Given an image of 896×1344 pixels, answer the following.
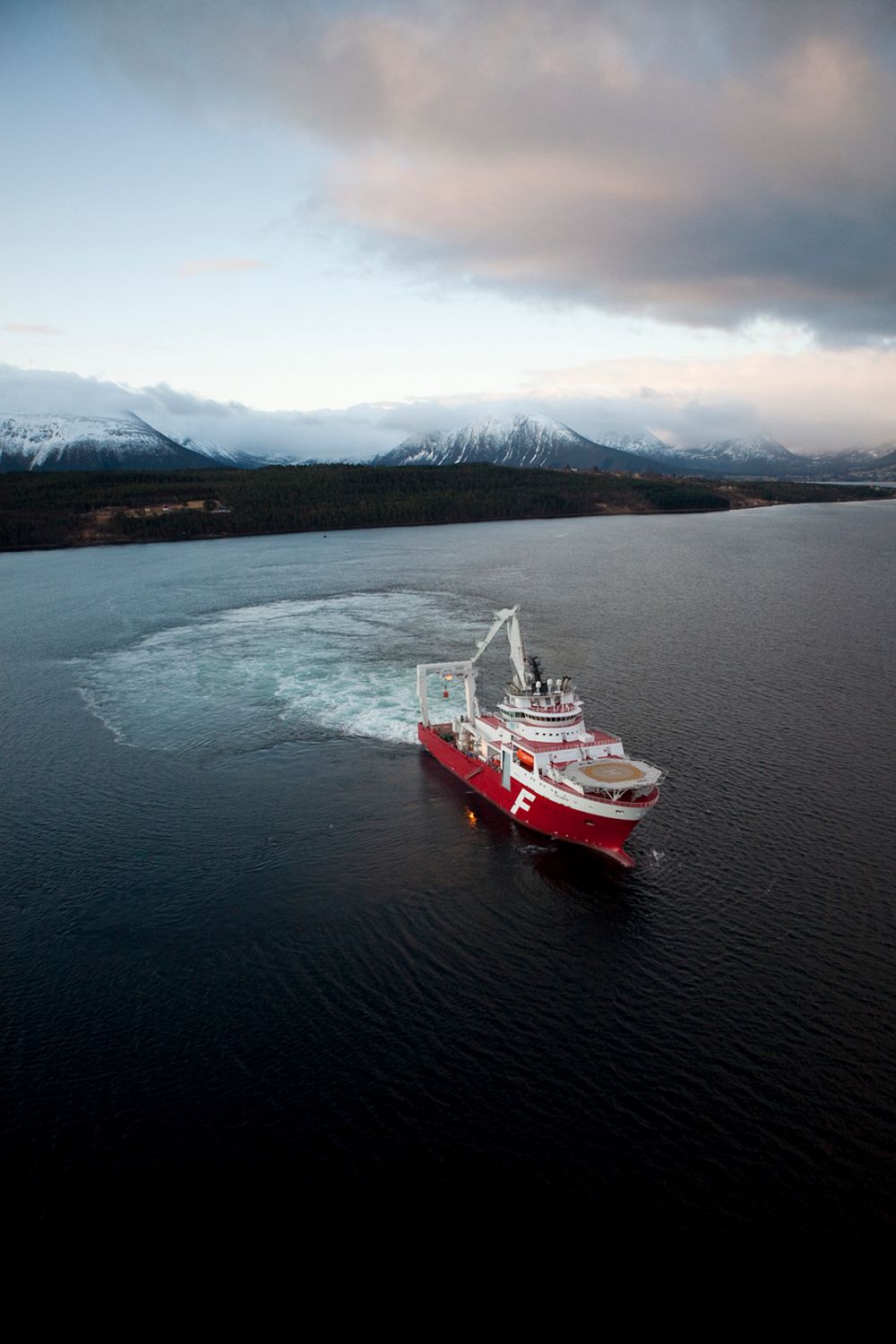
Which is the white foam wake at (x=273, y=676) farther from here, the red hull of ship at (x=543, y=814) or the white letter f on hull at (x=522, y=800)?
the white letter f on hull at (x=522, y=800)

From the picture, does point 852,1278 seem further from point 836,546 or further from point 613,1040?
point 836,546

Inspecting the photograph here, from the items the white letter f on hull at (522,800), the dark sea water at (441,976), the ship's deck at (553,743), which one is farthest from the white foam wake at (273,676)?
the white letter f on hull at (522,800)

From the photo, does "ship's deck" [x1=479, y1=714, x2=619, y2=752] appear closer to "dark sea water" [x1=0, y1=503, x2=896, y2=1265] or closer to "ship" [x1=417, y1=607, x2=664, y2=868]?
"ship" [x1=417, y1=607, x2=664, y2=868]

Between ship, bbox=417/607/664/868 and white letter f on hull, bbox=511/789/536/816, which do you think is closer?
ship, bbox=417/607/664/868

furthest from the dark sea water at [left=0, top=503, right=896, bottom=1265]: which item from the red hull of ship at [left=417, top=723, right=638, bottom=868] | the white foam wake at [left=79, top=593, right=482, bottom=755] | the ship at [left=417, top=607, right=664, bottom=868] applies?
the ship at [left=417, top=607, right=664, bottom=868]

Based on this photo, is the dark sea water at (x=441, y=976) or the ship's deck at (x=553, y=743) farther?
the ship's deck at (x=553, y=743)

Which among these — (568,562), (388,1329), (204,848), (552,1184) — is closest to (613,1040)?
(552,1184)
